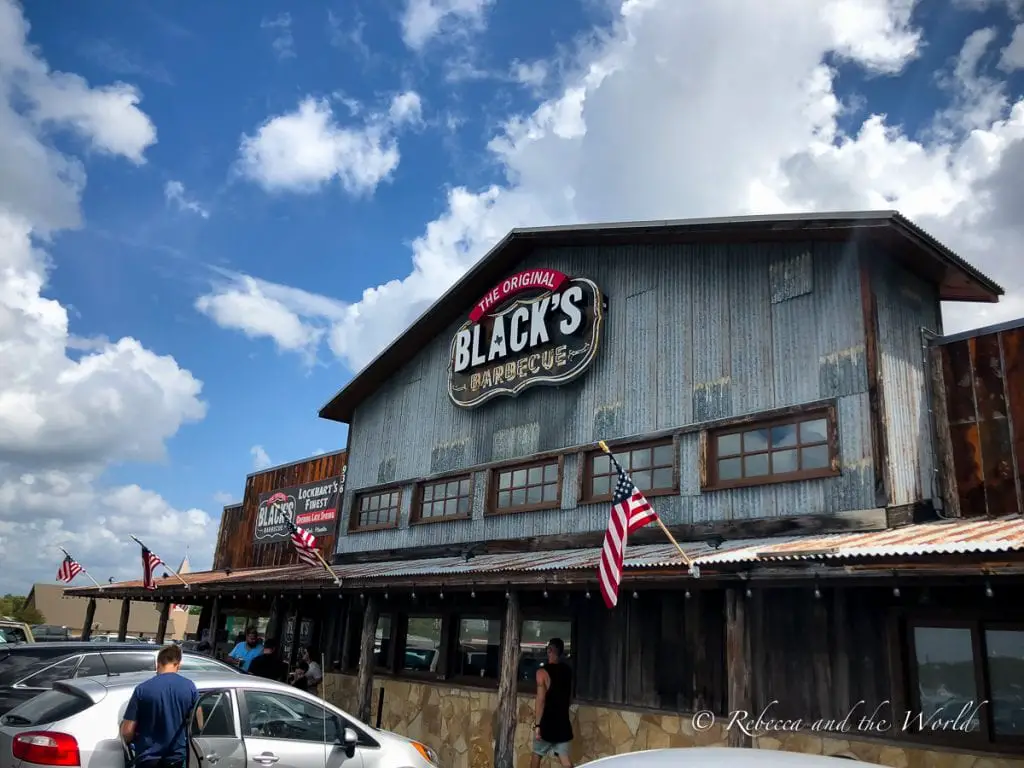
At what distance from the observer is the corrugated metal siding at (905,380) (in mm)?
10000

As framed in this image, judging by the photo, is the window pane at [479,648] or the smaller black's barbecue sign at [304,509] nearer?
the window pane at [479,648]

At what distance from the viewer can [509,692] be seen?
11.3 m

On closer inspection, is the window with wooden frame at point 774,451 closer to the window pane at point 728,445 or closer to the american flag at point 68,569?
the window pane at point 728,445

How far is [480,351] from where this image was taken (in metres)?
16.4

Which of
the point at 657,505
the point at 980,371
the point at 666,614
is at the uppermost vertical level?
the point at 980,371

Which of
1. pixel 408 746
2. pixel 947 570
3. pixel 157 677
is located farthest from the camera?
pixel 408 746

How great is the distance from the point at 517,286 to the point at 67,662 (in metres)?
9.50

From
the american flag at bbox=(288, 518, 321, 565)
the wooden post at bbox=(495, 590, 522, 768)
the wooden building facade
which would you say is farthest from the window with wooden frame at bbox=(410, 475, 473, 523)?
the wooden post at bbox=(495, 590, 522, 768)

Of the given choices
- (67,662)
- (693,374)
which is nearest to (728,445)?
(693,374)

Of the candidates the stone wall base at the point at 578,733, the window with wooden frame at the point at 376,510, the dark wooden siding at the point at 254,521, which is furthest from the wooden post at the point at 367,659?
the dark wooden siding at the point at 254,521

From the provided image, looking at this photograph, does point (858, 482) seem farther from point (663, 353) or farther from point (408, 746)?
point (408, 746)

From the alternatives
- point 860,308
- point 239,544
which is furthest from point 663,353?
point 239,544

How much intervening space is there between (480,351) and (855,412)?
797 centimetres

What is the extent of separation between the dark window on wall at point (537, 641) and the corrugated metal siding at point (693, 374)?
60.4 inches
